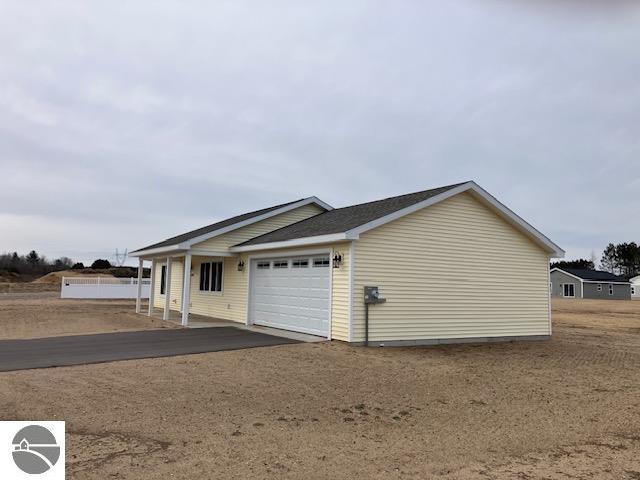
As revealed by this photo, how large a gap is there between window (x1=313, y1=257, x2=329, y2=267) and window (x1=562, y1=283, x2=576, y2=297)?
51550mm

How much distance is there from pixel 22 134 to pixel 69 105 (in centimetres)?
284

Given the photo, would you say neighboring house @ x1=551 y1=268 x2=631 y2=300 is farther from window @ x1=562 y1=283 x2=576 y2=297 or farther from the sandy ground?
the sandy ground

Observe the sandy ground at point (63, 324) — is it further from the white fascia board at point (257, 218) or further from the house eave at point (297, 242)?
the house eave at point (297, 242)

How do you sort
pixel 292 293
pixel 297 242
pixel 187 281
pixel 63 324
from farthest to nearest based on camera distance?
pixel 63 324
pixel 187 281
pixel 292 293
pixel 297 242

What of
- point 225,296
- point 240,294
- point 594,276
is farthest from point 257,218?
point 594,276

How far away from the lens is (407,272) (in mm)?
12195

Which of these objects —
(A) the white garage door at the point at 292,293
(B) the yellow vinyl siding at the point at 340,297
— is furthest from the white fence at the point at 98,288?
(B) the yellow vinyl siding at the point at 340,297

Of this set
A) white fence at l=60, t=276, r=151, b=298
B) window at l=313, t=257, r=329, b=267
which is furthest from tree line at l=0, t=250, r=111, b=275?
window at l=313, t=257, r=329, b=267

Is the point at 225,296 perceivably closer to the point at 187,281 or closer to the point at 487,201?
the point at 187,281

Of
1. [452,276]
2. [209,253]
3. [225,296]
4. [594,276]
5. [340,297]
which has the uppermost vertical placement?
[594,276]

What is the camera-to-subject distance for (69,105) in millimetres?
15094

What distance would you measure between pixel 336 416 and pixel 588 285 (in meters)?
57.5

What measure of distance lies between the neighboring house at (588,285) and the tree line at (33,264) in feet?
207

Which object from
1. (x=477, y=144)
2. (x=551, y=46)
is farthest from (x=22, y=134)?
(x=551, y=46)
